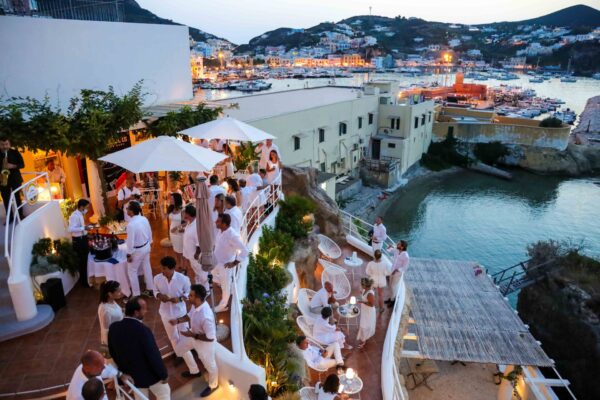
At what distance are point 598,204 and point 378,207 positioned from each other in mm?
27024

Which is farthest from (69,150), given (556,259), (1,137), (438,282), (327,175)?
(556,259)

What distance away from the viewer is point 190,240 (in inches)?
304

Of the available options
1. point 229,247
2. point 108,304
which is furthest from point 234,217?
point 108,304

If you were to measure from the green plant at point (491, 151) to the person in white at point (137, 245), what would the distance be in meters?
54.9

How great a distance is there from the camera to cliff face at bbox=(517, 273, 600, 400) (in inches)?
727

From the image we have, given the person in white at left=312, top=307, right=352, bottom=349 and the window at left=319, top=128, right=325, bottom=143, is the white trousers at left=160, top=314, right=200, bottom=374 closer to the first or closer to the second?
the person in white at left=312, top=307, right=352, bottom=349

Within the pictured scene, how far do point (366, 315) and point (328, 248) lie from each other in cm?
441

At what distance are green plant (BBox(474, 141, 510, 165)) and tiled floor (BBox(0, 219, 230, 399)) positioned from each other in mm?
54810

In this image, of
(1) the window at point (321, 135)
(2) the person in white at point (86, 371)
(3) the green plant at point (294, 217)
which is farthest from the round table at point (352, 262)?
(1) the window at point (321, 135)

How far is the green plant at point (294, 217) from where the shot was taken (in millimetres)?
13414

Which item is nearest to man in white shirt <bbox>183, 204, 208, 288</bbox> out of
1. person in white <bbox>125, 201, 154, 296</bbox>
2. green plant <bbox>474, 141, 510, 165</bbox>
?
person in white <bbox>125, 201, 154, 296</bbox>

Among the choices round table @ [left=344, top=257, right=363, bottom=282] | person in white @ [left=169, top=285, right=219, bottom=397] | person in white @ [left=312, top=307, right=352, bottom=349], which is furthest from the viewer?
round table @ [left=344, top=257, right=363, bottom=282]

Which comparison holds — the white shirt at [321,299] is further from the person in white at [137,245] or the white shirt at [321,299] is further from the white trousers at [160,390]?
the white trousers at [160,390]

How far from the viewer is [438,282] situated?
1855 cm
